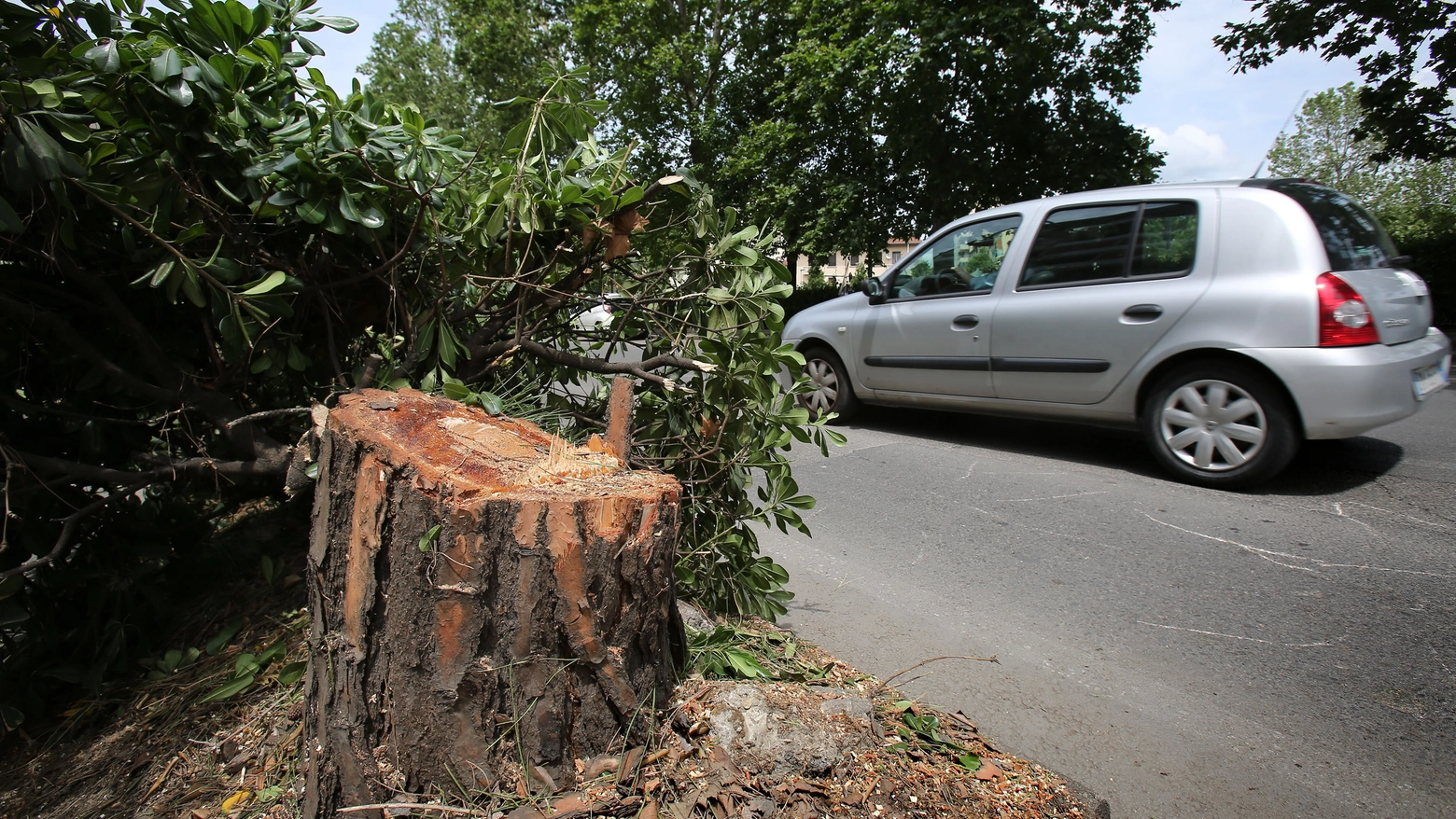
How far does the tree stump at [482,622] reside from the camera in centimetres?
158

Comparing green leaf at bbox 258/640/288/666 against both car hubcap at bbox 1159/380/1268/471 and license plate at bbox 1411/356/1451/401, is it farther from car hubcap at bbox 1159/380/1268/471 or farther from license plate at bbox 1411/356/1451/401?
license plate at bbox 1411/356/1451/401

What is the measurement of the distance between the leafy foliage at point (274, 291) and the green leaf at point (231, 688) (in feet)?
1.37

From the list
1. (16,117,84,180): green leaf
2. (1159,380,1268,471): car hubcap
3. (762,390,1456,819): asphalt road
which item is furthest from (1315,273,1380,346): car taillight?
(16,117,84,180): green leaf

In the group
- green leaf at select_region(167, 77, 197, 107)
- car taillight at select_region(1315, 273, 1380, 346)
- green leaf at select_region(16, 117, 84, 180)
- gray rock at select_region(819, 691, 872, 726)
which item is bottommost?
gray rock at select_region(819, 691, 872, 726)

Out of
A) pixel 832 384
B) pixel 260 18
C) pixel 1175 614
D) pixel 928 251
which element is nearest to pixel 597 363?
pixel 260 18

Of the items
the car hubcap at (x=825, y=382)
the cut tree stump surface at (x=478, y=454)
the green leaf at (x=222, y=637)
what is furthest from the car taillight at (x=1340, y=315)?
the green leaf at (x=222, y=637)

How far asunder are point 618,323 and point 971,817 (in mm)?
1956

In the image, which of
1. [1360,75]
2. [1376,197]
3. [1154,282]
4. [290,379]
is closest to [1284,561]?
[1154,282]

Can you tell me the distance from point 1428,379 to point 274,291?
591 centimetres

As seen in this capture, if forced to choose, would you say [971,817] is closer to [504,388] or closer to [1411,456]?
[504,388]

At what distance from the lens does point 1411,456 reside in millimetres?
5102

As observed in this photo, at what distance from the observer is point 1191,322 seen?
4.84m

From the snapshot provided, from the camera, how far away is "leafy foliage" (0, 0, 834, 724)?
200 cm

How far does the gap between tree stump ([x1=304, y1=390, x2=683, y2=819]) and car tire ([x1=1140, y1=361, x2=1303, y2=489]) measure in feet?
13.9
